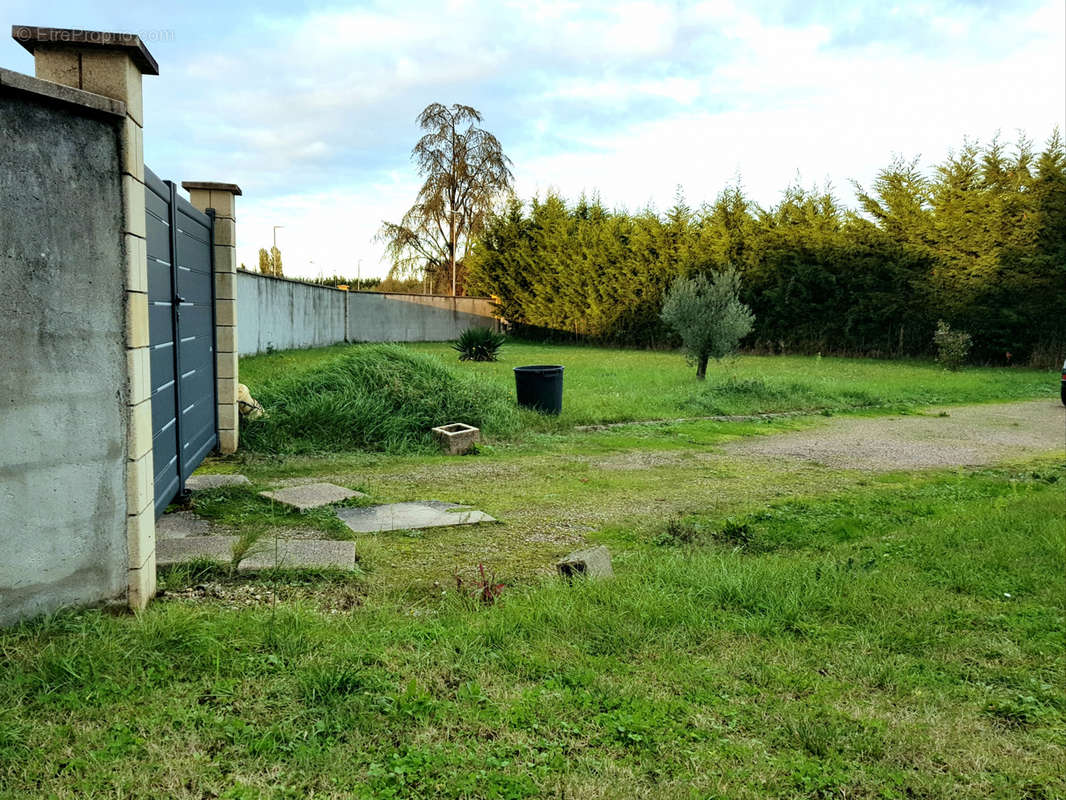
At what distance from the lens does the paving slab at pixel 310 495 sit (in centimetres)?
532

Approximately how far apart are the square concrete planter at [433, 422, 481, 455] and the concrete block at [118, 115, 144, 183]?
499cm

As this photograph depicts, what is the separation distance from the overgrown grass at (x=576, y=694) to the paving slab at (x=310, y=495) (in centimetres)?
192

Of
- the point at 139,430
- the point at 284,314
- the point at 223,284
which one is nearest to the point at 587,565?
the point at 139,430

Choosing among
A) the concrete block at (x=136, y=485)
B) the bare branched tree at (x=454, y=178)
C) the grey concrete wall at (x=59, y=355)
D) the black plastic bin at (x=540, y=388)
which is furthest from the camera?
the bare branched tree at (x=454, y=178)

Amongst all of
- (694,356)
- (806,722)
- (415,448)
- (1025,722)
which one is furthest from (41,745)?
(694,356)

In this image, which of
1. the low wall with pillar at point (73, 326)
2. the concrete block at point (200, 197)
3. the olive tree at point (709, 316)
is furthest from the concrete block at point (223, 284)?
the olive tree at point (709, 316)

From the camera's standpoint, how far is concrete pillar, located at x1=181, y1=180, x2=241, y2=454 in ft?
22.6

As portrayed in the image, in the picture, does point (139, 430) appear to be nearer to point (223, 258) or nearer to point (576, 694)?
point (576, 694)

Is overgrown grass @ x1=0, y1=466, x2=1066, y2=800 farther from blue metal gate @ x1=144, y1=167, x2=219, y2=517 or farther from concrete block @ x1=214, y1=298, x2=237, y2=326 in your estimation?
concrete block @ x1=214, y1=298, x2=237, y2=326

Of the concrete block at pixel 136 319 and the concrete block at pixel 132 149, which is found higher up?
the concrete block at pixel 132 149

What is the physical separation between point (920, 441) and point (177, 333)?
8.28 metres

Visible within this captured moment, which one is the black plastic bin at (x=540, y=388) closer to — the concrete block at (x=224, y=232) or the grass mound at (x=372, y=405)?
the grass mound at (x=372, y=405)

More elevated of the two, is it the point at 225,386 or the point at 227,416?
the point at 225,386

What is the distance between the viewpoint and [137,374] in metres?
3.18
